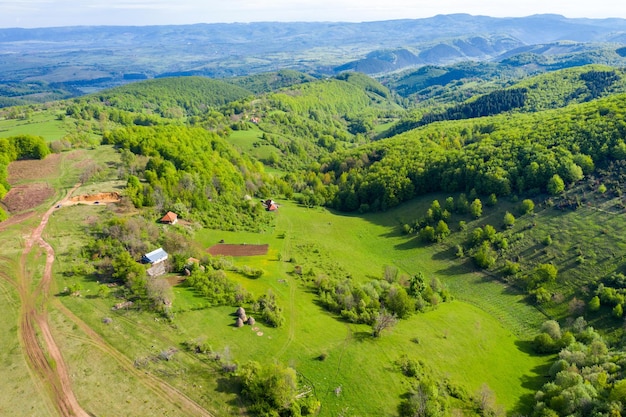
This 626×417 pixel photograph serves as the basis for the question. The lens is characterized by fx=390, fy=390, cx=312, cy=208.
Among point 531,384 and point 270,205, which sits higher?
point 270,205

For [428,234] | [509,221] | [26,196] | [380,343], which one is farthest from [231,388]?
[509,221]

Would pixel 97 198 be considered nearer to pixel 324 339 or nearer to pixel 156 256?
pixel 156 256

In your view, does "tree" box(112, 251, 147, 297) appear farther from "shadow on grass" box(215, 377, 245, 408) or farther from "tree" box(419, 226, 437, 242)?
"tree" box(419, 226, 437, 242)

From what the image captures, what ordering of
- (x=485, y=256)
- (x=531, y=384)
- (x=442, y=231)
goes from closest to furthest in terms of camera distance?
(x=531, y=384), (x=485, y=256), (x=442, y=231)

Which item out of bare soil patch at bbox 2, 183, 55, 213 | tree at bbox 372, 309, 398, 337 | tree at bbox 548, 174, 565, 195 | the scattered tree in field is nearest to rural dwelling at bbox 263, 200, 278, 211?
bare soil patch at bbox 2, 183, 55, 213

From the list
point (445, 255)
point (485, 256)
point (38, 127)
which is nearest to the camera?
point (485, 256)

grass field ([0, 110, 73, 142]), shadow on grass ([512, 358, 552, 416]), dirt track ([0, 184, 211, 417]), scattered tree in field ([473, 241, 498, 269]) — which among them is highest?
grass field ([0, 110, 73, 142])

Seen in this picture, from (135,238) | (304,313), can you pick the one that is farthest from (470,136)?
(135,238)

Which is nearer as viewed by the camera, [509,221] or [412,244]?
[509,221]
